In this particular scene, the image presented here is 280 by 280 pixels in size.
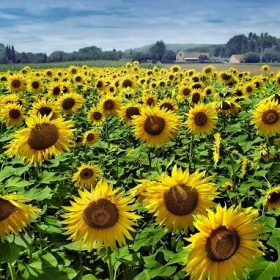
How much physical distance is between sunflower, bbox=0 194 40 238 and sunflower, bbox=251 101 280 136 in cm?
411

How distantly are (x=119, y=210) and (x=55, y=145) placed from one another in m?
1.75

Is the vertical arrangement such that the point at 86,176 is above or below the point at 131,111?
below

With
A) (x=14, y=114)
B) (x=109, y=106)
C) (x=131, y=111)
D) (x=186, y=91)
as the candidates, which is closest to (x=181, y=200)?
(x=131, y=111)

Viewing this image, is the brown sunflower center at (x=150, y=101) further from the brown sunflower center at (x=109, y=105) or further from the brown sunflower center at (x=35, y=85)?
the brown sunflower center at (x=35, y=85)

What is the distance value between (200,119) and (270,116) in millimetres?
949

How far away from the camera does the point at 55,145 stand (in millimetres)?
4938

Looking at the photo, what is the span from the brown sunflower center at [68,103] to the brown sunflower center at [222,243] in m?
6.64

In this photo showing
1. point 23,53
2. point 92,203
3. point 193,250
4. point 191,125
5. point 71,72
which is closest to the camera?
point 193,250

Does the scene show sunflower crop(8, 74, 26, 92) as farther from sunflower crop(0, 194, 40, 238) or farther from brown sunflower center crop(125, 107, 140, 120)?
sunflower crop(0, 194, 40, 238)

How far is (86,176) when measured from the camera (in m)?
6.11

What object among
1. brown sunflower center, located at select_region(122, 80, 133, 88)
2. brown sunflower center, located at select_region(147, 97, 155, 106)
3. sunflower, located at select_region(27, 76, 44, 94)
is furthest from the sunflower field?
brown sunflower center, located at select_region(122, 80, 133, 88)

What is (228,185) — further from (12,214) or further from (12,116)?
(12,116)

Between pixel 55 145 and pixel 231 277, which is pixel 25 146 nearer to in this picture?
pixel 55 145

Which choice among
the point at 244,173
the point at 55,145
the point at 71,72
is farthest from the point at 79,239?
the point at 71,72
